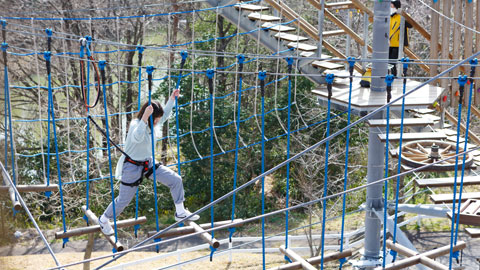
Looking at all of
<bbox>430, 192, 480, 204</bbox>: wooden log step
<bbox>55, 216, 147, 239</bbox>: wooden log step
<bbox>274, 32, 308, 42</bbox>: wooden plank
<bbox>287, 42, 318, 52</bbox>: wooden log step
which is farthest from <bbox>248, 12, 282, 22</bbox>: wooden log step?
<bbox>55, 216, 147, 239</bbox>: wooden log step

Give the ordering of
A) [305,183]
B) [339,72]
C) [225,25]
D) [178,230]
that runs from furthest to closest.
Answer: [225,25]
[305,183]
[339,72]
[178,230]


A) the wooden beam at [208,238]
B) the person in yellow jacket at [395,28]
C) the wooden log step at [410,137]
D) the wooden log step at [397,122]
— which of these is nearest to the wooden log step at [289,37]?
the person in yellow jacket at [395,28]

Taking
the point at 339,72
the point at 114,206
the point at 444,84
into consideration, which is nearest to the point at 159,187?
the point at 339,72

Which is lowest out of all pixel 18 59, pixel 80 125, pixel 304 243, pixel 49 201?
pixel 304 243

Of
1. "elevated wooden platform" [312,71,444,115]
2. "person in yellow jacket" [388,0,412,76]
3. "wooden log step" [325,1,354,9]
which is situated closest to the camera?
"elevated wooden platform" [312,71,444,115]

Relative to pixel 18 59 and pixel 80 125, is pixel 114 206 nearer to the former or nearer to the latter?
pixel 80 125

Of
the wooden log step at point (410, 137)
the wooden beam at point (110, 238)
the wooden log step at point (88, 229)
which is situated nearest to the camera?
the wooden beam at point (110, 238)

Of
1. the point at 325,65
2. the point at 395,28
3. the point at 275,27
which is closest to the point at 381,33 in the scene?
the point at 395,28

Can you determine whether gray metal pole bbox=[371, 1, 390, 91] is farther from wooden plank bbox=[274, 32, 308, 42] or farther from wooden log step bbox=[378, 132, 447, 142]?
wooden plank bbox=[274, 32, 308, 42]

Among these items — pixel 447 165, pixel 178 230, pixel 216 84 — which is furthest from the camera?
pixel 216 84

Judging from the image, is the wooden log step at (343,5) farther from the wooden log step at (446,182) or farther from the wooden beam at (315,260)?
the wooden beam at (315,260)

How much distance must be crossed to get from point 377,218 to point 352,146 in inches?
285

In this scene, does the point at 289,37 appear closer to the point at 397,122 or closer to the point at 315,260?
the point at 397,122

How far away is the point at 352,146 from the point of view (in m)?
14.1
